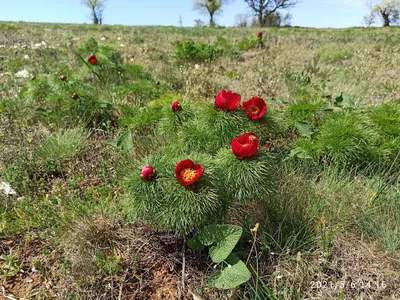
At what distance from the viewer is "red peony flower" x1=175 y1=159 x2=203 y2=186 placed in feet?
4.53

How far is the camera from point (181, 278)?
1685mm

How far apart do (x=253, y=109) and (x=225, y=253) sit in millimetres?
919

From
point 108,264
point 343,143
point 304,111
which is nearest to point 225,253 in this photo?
point 108,264

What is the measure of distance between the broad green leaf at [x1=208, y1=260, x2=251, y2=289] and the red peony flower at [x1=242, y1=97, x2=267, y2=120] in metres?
0.90

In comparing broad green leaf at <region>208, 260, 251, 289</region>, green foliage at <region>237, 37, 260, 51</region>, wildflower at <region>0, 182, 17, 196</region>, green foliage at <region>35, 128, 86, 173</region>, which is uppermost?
green foliage at <region>237, 37, 260, 51</region>

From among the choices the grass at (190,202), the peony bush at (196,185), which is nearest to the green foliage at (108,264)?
the grass at (190,202)

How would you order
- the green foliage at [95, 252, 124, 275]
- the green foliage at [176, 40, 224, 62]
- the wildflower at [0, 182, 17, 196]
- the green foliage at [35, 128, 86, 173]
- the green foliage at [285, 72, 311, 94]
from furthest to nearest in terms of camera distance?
the green foliage at [176, 40, 224, 62] → the green foliage at [285, 72, 311, 94] → the green foliage at [35, 128, 86, 173] → the wildflower at [0, 182, 17, 196] → the green foliage at [95, 252, 124, 275]

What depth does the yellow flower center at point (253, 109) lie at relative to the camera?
193 centimetres

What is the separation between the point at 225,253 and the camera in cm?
144

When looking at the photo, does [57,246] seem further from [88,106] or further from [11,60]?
[11,60]

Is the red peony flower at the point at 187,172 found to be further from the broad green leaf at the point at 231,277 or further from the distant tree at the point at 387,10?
the distant tree at the point at 387,10

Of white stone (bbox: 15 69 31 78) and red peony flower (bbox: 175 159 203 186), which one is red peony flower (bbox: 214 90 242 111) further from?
white stone (bbox: 15 69 31 78)
